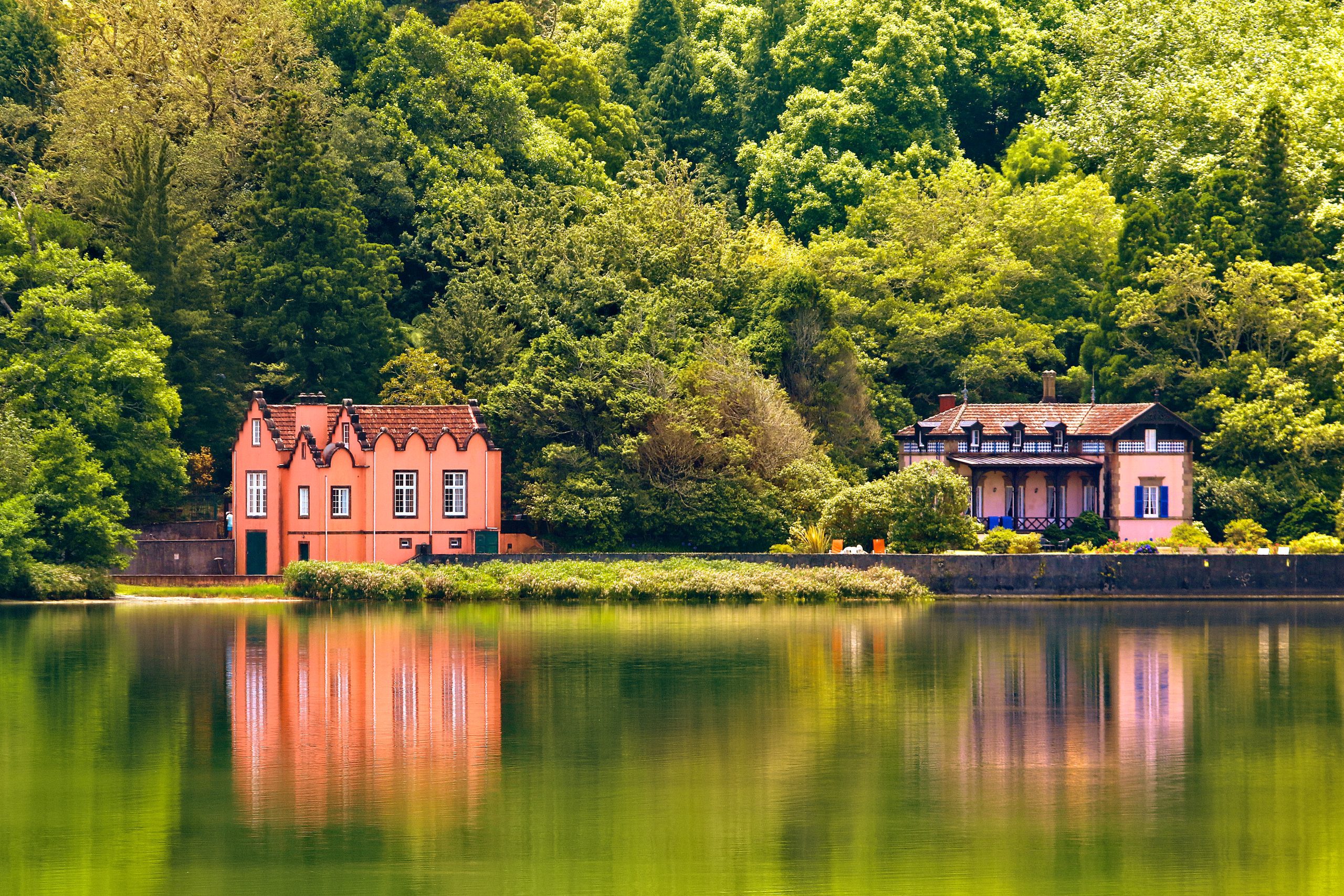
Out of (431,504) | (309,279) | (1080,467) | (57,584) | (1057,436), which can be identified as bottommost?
(57,584)

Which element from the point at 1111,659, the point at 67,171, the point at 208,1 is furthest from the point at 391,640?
the point at 208,1

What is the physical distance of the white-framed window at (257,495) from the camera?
70.8 metres

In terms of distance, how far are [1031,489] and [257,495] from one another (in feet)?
102

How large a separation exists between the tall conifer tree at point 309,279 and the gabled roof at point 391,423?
8980mm

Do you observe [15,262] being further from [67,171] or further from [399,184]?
[399,184]

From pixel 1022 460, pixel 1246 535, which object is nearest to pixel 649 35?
pixel 1022 460

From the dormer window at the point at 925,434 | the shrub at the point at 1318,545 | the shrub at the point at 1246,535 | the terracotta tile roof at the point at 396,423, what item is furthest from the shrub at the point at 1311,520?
the terracotta tile roof at the point at 396,423

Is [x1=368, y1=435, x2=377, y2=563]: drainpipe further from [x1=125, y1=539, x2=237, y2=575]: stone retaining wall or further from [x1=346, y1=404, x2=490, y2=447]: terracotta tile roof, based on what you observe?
[x1=125, y1=539, x2=237, y2=575]: stone retaining wall

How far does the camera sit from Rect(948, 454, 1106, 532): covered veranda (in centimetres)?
7544

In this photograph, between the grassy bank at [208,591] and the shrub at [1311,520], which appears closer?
the grassy bank at [208,591]

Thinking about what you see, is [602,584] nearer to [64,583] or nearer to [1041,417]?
[64,583]

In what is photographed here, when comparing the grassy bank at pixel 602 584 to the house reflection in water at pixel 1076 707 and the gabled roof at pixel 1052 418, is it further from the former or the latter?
the house reflection in water at pixel 1076 707

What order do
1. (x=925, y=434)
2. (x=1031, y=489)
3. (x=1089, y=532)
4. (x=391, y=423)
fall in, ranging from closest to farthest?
1. (x=391, y=423)
2. (x=1089, y=532)
3. (x=1031, y=489)
4. (x=925, y=434)

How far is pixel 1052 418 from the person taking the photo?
77188 millimetres
